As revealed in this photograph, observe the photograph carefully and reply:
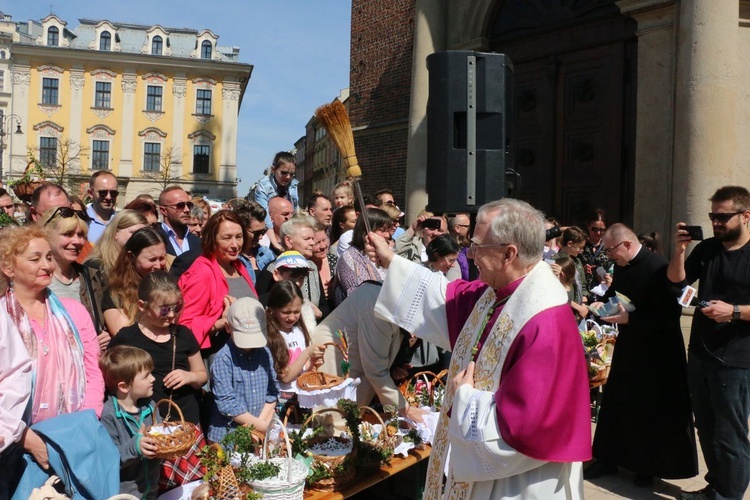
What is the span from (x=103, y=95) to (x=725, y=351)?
180ft

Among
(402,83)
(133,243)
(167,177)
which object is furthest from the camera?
(167,177)

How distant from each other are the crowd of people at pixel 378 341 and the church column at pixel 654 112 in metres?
3.18

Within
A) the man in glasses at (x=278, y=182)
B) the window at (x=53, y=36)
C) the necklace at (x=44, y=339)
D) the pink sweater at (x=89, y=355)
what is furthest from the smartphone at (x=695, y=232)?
the window at (x=53, y=36)

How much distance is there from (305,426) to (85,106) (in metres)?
54.4

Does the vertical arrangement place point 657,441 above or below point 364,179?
below

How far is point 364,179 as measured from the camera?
49.8 ft

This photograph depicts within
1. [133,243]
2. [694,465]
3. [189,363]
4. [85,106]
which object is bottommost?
[694,465]

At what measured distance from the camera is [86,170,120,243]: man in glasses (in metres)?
6.41

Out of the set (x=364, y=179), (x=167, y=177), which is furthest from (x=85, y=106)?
(x=364, y=179)

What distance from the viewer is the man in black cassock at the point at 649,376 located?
219 inches

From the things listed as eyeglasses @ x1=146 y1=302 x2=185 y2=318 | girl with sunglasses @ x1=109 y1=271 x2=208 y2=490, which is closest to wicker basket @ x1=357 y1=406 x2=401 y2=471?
girl with sunglasses @ x1=109 y1=271 x2=208 y2=490

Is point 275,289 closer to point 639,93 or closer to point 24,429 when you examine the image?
point 24,429

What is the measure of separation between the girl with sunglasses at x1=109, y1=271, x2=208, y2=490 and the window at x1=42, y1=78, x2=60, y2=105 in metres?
54.6

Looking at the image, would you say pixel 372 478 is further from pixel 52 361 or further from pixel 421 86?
pixel 421 86
